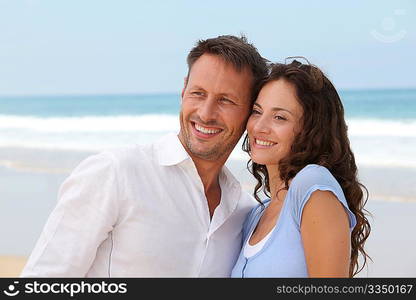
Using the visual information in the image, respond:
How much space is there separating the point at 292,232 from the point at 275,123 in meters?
0.59

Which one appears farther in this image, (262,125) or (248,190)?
(248,190)

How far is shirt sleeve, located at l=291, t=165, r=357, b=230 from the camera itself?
2834 millimetres

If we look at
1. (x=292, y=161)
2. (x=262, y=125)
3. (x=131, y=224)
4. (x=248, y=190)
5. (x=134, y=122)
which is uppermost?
(x=262, y=125)

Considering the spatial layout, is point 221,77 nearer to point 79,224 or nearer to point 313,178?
point 313,178

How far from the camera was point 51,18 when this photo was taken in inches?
1224

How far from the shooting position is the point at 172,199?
10.3 ft

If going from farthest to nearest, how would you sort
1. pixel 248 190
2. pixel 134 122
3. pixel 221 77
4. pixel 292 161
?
pixel 134 122, pixel 248 190, pixel 221 77, pixel 292 161

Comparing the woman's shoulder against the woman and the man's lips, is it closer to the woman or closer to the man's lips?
the woman

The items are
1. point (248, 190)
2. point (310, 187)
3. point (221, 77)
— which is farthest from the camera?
point (248, 190)

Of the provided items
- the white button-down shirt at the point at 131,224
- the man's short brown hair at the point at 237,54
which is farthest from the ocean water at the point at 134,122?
the white button-down shirt at the point at 131,224

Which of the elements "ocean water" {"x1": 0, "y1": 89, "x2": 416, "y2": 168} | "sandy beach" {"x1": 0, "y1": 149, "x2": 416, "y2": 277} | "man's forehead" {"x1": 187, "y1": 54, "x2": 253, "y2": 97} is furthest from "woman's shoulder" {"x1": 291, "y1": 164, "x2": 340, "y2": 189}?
"ocean water" {"x1": 0, "y1": 89, "x2": 416, "y2": 168}

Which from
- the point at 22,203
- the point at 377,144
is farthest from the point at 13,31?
the point at 22,203

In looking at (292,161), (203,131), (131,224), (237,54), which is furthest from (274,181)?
(131,224)

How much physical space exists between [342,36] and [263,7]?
3.69 meters
